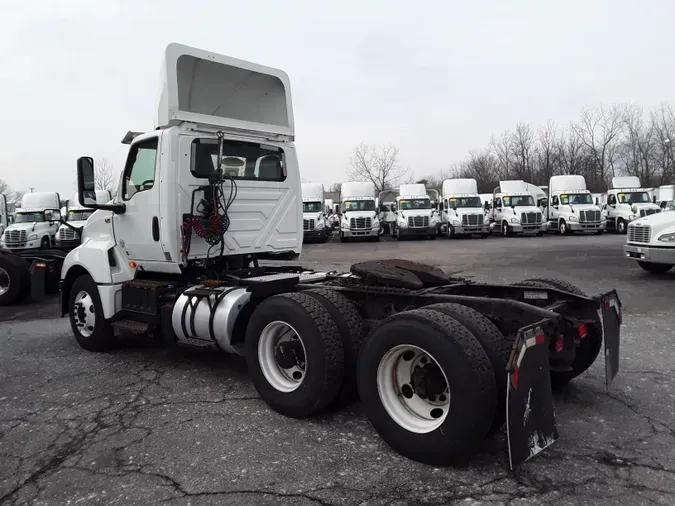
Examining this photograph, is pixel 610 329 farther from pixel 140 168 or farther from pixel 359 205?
pixel 359 205

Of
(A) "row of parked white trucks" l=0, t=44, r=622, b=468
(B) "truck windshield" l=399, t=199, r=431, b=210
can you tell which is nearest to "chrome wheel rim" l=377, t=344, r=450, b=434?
(A) "row of parked white trucks" l=0, t=44, r=622, b=468

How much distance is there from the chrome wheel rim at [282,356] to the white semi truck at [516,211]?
86.8ft

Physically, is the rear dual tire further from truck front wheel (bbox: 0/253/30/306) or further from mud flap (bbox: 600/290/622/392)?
truck front wheel (bbox: 0/253/30/306)

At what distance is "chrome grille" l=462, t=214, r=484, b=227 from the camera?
2811 cm

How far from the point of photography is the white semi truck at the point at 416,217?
2834cm

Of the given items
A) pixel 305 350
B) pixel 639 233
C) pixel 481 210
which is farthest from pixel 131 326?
pixel 481 210

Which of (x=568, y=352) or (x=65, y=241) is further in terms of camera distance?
(x=65, y=241)

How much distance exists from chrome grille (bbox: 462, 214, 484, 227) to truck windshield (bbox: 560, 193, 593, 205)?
5.53 meters

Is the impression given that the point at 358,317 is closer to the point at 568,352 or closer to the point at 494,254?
the point at 568,352

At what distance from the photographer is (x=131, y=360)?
6031mm

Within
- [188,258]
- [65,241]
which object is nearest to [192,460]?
[188,258]

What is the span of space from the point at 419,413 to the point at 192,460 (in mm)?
1550

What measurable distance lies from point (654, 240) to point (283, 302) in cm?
→ 997

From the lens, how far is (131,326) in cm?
574
